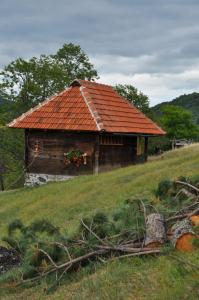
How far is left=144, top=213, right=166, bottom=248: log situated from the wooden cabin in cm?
1546

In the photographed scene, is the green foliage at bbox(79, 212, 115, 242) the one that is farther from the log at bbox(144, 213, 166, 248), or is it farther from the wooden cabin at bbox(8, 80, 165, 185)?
the wooden cabin at bbox(8, 80, 165, 185)

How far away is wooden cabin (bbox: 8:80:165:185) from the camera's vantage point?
76.3ft

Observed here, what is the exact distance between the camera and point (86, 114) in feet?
77.3

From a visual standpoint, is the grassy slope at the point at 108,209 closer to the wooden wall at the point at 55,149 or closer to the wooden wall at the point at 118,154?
the wooden wall at the point at 55,149

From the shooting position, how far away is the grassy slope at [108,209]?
5.41 m

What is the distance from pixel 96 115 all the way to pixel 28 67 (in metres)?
17.7

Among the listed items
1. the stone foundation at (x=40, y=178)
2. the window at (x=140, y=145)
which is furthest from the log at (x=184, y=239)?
the window at (x=140, y=145)

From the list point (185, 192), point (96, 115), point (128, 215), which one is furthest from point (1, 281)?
point (96, 115)

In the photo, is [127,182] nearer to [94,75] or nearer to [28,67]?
[28,67]

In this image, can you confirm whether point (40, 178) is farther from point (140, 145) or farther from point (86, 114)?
point (140, 145)

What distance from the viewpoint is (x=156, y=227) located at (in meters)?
6.62

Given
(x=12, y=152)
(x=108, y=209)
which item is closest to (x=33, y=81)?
(x=12, y=152)

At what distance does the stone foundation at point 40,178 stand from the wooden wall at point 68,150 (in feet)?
0.56

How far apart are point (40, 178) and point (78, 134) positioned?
288 cm
